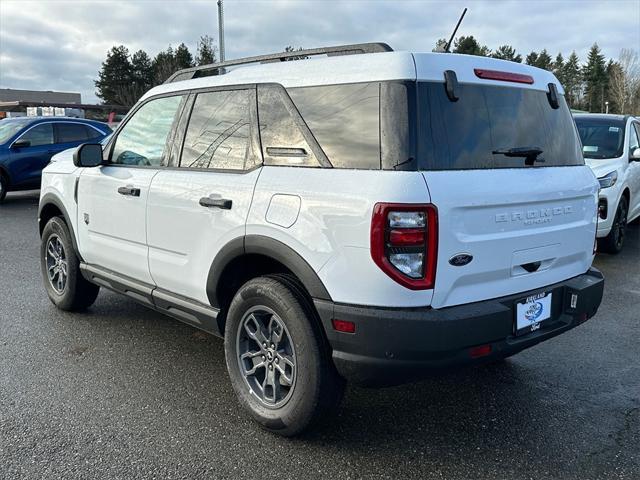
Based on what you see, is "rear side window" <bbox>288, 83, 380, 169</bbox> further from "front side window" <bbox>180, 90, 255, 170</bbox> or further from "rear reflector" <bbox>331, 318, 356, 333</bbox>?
"rear reflector" <bbox>331, 318, 356, 333</bbox>

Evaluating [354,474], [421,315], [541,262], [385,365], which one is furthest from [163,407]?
[541,262]

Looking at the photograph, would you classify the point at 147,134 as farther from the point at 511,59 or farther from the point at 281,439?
the point at 511,59

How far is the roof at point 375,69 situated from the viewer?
2615 millimetres

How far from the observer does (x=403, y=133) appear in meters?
2.53

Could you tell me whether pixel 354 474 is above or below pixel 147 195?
A: below

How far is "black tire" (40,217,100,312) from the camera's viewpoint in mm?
4773

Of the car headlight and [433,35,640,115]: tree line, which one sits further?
[433,35,640,115]: tree line

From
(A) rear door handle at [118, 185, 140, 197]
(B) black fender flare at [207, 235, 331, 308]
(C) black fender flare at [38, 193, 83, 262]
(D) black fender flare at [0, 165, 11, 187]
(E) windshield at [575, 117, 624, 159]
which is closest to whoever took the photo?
(B) black fender flare at [207, 235, 331, 308]

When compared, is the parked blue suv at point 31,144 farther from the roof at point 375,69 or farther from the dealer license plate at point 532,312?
the dealer license plate at point 532,312

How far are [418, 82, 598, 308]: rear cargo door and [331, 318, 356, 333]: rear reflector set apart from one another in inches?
15.4

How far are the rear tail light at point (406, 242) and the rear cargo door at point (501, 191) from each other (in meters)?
0.05

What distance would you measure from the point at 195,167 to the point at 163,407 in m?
1.42

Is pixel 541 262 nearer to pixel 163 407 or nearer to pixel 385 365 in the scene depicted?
pixel 385 365

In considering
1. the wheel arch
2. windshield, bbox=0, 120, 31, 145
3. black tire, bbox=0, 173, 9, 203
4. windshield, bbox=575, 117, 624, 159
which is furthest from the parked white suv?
windshield, bbox=0, 120, 31, 145
